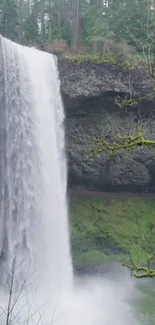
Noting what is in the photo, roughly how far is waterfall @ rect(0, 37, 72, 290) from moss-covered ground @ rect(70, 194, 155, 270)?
211 cm

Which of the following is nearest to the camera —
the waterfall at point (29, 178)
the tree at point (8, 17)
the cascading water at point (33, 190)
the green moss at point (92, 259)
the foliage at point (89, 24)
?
the cascading water at point (33, 190)

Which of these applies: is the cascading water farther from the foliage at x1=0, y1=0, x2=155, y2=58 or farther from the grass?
the foliage at x1=0, y1=0, x2=155, y2=58

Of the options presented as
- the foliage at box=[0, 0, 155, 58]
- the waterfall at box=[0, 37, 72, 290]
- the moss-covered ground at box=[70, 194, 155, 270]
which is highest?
the foliage at box=[0, 0, 155, 58]

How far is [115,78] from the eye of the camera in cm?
1680

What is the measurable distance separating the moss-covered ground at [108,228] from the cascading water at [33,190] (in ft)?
5.61

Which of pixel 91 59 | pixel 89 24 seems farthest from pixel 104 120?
pixel 89 24

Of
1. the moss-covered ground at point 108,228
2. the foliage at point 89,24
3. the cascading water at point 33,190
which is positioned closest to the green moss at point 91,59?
the foliage at point 89,24

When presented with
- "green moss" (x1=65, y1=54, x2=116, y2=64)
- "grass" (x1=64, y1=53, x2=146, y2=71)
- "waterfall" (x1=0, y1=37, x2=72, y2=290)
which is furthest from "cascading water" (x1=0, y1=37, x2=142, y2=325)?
"grass" (x1=64, y1=53, x2=146, y2=71)

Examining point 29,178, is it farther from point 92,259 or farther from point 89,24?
point 89,24

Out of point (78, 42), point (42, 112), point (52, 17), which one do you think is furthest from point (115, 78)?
point (52, 17)

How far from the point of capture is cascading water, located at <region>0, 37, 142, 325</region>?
13.8 metres

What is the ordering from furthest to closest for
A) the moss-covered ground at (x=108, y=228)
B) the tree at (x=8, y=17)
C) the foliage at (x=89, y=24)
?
1. the tree at (x=8, y=17)
2. the foliage at (x=89, y=24)
3. the moss-covered ground at (x=108, y=228)

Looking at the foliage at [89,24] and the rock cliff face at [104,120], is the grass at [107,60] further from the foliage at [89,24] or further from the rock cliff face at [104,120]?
the foliage at [89,24]

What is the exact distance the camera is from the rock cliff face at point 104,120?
16688 mm
